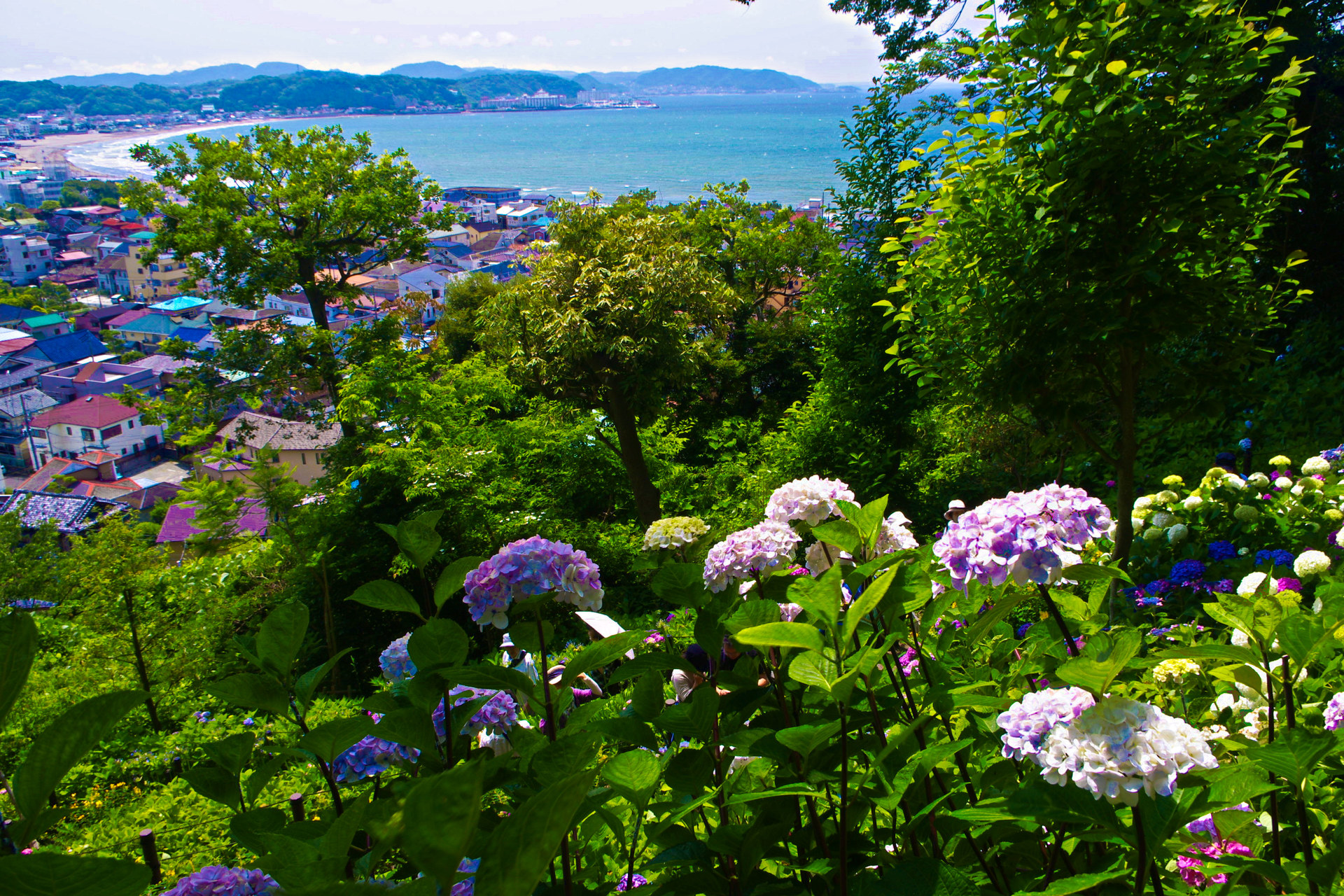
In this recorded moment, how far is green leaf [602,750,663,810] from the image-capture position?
652mm

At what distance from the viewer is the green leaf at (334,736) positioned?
0.71 m

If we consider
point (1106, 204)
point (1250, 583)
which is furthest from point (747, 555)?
point (1106, 204)

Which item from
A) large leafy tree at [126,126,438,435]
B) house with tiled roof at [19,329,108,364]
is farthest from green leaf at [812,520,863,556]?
house with tiled roof at [19,329,108,364]

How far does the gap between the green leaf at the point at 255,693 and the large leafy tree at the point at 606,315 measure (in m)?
5.55

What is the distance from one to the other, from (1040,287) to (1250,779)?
188cm

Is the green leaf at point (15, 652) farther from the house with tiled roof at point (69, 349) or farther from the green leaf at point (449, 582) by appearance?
the house with tiled roof at point (69, 349)

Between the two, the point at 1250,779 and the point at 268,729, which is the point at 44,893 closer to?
the point at 1250,779

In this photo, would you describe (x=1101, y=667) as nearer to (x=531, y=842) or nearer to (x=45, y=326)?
(x=531, y=842)

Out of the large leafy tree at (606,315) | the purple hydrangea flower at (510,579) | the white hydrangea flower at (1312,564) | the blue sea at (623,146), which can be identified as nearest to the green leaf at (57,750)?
the purple hydrangea flower at (510,579)

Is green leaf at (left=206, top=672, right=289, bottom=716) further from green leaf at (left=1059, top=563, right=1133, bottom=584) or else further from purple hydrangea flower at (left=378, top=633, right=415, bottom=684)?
green leaf at (left=1059, top=563, right=1133, bottom=584)

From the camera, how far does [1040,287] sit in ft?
7.53

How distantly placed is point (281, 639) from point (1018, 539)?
790 millimetres

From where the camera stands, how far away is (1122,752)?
2.00 ft

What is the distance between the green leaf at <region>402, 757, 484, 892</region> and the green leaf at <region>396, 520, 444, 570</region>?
1.66ft
